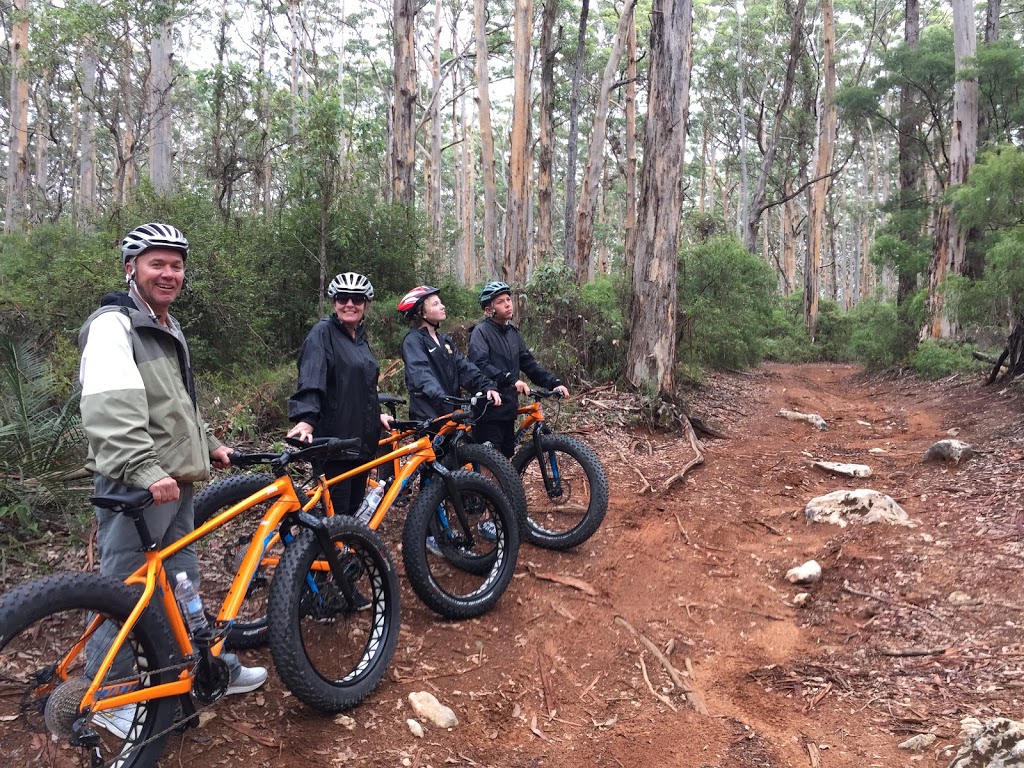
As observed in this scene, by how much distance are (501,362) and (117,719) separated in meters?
3.35

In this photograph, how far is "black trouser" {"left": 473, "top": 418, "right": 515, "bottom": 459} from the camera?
16.7ft

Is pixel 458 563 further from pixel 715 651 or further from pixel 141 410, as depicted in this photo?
pixel 141 410

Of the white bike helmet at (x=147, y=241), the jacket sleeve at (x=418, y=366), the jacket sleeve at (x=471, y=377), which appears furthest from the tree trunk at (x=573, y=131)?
the white bike helmet at (x=147, y=241)

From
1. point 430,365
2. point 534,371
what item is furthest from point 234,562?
point 534,371

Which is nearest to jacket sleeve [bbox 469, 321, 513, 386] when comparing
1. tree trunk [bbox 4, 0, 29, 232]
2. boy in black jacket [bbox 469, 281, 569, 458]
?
boy in black jacket [bbox 469, 281, 569, 458]

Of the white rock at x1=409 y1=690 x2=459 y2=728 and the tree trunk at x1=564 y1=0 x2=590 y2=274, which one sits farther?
the tree trunk at x1=564 y1=0 x2=590 y2=274

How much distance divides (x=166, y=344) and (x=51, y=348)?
5875 mm

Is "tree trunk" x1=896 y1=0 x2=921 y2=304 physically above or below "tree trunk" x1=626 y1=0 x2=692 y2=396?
above

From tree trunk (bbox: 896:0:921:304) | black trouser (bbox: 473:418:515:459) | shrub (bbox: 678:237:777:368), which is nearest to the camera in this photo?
black trouser (bbox: 473:418:515:459)

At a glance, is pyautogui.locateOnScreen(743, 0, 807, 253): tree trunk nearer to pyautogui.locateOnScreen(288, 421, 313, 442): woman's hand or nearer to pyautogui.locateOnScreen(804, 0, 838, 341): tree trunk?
pyautogui.locateOnScreen(804, 0, 838, 341): tree trunk

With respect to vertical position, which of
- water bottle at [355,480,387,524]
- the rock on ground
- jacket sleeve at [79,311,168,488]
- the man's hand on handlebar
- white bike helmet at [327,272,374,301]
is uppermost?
white bike helmet at [327,272,374,301]

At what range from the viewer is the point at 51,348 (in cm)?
732

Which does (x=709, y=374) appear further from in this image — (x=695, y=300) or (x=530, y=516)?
(x=530, y=516)

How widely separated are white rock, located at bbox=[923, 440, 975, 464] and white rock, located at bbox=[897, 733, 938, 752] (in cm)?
474
